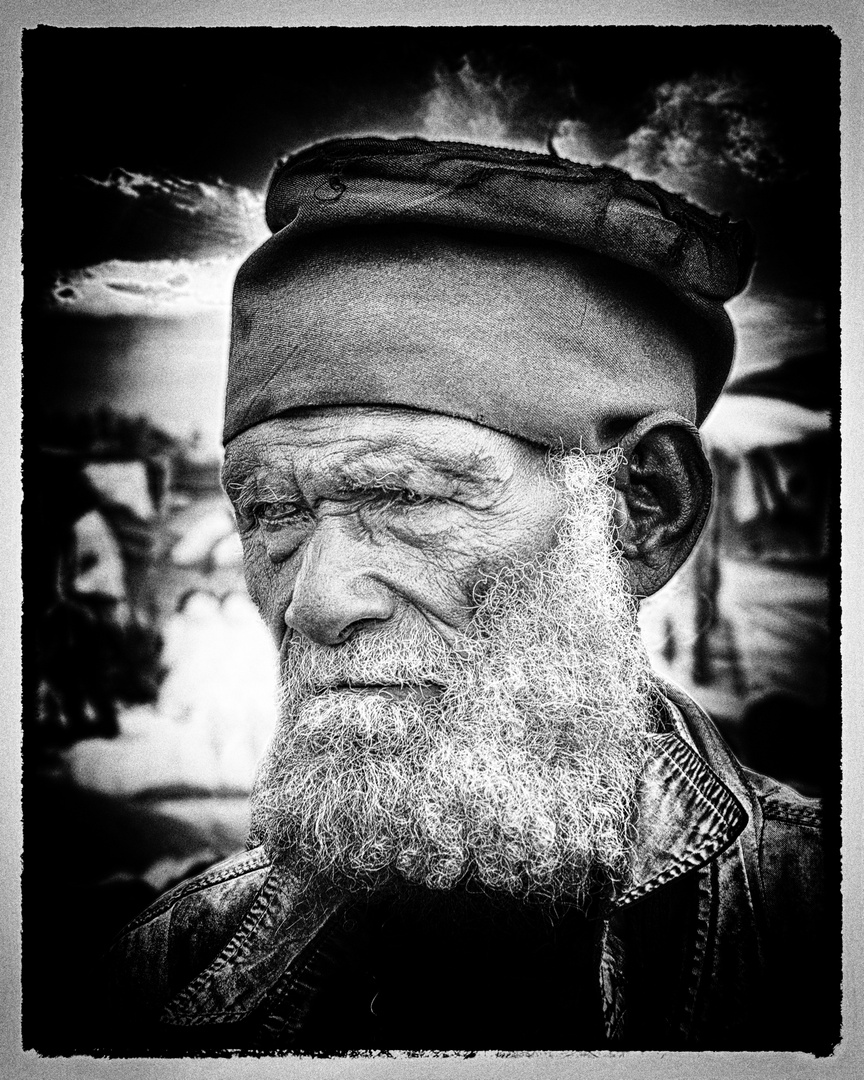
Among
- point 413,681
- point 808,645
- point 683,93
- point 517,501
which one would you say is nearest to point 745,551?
point 808,645

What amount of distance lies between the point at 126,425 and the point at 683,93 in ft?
4.00

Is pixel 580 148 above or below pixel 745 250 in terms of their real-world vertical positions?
above

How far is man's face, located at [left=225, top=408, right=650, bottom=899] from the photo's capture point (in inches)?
63.8

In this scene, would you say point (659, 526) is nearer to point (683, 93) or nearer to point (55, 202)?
point (683, 93)

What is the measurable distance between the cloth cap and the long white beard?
16cm

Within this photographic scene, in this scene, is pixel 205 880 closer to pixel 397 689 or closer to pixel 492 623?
pixel 397 689

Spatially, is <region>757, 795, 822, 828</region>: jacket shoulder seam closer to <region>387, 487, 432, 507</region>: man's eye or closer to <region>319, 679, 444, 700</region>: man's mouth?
<region>319, 679, 444, 700</region>: man's mouth

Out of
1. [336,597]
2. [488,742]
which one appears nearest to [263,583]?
[336,597]

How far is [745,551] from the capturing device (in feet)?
6.22

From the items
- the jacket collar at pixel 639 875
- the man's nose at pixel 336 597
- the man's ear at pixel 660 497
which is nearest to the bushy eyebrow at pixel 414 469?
the man's nose at pixel 336 597

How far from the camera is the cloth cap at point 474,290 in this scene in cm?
163

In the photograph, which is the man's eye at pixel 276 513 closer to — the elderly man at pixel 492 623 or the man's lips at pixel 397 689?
the elderly man at pixel 492 623

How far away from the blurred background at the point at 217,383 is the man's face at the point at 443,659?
0.28m

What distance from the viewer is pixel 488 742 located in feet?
5.38
